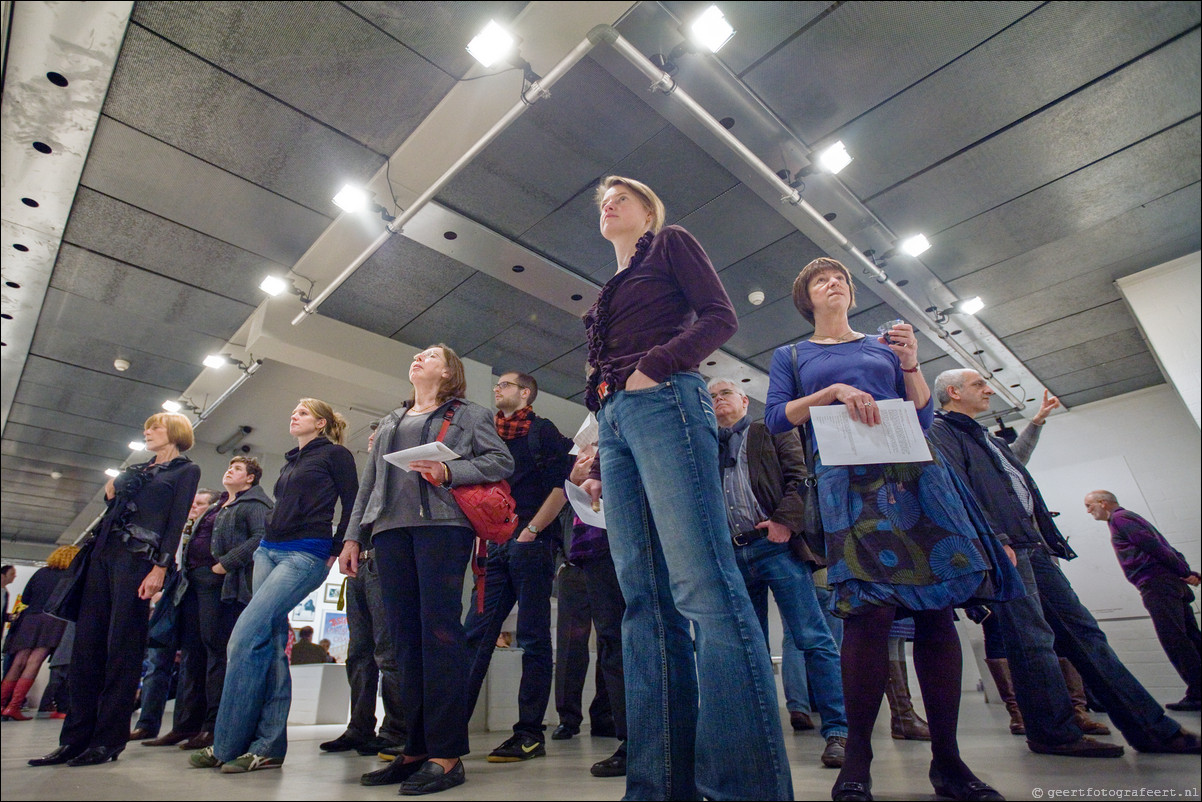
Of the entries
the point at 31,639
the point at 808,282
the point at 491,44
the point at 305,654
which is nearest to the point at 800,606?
the point at 808,282

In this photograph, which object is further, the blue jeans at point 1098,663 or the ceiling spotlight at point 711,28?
the ceiling spotlight at point 711,28

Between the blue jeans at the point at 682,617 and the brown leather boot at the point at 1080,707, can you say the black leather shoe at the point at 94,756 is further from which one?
the brown leather boot at the point at 1080,707

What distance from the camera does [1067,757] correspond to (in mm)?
1673

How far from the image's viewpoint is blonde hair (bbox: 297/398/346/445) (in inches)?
107

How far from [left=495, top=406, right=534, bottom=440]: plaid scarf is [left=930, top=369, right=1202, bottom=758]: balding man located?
160cm

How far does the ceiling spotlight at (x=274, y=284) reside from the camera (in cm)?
495

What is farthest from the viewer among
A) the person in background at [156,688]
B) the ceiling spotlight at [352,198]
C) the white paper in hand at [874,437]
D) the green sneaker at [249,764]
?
the ceiling spotlight at [352,198]

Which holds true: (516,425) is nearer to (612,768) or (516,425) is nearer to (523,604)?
(523,604)

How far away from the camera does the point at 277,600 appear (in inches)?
84.4

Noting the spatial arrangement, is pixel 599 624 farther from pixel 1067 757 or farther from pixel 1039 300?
pixel 1039 300

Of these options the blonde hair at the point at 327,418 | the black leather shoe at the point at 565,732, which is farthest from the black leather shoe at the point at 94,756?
the black leather shoe at the point at 565,732

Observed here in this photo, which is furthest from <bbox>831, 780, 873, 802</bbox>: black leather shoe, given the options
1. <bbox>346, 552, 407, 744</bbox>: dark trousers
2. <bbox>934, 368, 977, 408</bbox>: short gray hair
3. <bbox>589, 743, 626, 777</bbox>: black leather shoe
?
<bbox>346, 552, 407, 744</bbox>: dark trousers

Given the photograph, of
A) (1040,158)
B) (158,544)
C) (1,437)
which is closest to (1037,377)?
(1040,158)

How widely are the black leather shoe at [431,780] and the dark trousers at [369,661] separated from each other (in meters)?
1.00
